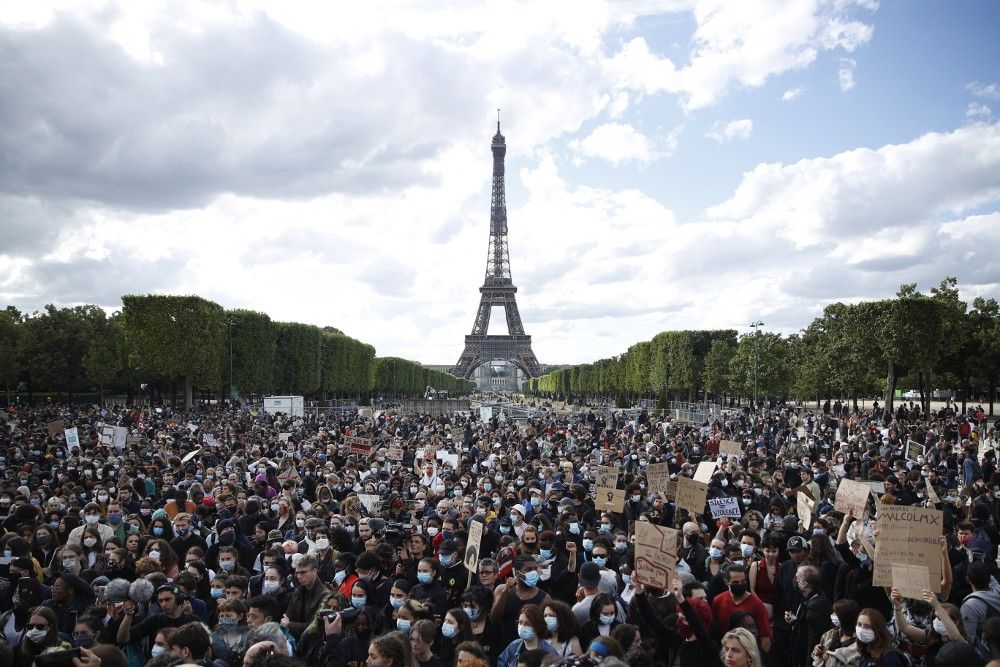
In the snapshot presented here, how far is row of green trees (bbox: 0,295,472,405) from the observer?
5250 centimetres

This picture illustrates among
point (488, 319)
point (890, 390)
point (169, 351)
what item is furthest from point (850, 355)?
point (488, 319)

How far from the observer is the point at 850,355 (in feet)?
163

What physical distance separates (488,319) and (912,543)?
12905 cm

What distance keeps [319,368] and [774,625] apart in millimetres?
64924

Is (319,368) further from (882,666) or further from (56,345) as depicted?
(882,666)

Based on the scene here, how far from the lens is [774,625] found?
22.0ft

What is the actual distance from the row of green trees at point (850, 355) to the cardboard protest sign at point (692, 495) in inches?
1367

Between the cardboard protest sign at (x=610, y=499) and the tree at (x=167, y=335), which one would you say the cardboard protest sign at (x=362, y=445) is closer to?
the cardboard protest sign at (x=610, y=499)

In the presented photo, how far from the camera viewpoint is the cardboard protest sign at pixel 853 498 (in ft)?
27.9

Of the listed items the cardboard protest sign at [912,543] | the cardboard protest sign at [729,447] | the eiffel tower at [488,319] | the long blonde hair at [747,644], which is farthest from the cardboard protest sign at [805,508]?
the eiffel tower at [488,319]

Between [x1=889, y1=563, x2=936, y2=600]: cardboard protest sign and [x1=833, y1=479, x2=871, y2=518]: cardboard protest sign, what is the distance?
279 cm

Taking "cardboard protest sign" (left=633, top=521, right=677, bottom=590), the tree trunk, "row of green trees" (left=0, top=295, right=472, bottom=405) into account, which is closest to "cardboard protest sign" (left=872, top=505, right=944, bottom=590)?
"cardboard protest sign" (left=633, top=521, right=677, bottom=590)

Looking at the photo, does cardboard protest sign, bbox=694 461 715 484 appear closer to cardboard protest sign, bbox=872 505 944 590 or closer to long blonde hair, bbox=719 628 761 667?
cardboard protest sign, bbox=872 505 944 590

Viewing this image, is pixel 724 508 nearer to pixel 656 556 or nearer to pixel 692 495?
pixel 692 495
